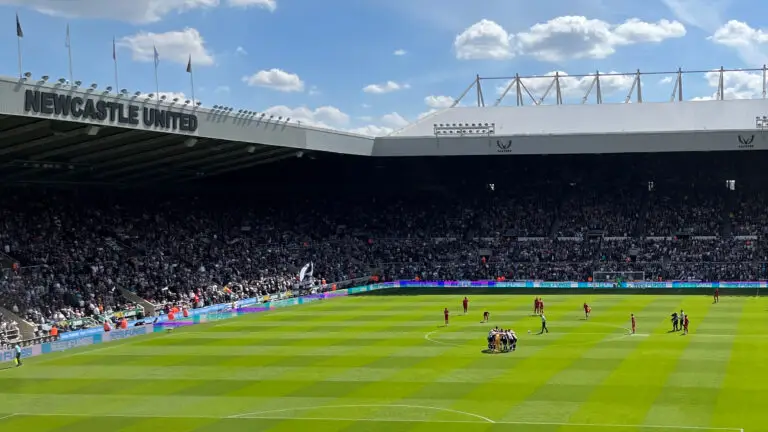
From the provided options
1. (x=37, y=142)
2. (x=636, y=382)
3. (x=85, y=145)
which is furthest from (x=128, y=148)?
(x=636, y=382)

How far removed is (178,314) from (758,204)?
2163 inches

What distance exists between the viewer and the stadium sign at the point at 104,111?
145 feet

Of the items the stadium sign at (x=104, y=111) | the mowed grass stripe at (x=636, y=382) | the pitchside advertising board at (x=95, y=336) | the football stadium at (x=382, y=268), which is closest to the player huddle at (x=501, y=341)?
the football stadium at (x=382, y=268)

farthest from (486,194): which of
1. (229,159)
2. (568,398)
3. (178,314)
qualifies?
(568,398)

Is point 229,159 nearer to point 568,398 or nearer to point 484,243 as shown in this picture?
point 484,243

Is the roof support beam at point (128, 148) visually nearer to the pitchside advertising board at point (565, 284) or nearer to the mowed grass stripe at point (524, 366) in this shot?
the mowed grass stripe at point (524, 366)

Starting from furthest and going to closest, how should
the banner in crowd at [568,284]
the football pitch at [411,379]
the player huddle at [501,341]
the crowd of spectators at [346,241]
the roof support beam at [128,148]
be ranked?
the banner in crowd at [568,284] < the crowd of spectators at [346,241] < the roof support beam at [128,148] < the player huddle at [501,341] < the football pitch at [411,379]

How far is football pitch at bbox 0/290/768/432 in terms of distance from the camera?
27.0m

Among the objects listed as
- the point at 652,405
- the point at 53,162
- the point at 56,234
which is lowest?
the point at 652,405

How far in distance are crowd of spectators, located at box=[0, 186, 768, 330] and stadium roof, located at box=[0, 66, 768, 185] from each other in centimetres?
398

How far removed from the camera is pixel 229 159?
70.7 m

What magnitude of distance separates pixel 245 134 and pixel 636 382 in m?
37.4

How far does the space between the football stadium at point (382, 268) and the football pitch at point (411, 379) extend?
0.61 ft

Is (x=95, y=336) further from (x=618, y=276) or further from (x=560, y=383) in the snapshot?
(x=618, y=276)
